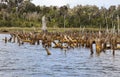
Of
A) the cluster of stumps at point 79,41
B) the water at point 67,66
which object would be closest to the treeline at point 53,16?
the cluster of stumps at point 79,41

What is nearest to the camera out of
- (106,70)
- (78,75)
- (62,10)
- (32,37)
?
(78,75)

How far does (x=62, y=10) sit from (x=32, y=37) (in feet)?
319

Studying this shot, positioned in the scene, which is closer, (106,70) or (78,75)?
(78,75)

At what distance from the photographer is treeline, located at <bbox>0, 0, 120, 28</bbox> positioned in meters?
154

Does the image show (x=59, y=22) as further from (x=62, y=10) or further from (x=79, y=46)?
(x=79, y=46)

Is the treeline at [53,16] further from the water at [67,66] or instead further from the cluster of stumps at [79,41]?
the water at [67,66]

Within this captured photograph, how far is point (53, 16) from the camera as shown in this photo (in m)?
164

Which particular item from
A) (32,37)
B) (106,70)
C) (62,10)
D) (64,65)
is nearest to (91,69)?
(106,70)

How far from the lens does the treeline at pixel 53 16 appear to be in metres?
154

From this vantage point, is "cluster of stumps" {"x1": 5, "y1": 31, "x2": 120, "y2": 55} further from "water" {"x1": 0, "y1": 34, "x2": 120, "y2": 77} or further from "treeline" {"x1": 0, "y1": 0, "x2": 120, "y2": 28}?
"treeline" {"x1": 0, "y1": 0, "x2": 120, "y2": 28}

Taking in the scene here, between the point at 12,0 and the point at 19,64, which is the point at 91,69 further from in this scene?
the point at 12,0

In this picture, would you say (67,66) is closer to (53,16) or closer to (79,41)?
(79,41)

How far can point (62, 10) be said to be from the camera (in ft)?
570

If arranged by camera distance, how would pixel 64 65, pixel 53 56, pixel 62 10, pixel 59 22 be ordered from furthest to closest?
pixel 62 10 → pixel 59 22 → pixel 53 56 → pixel 64 65
